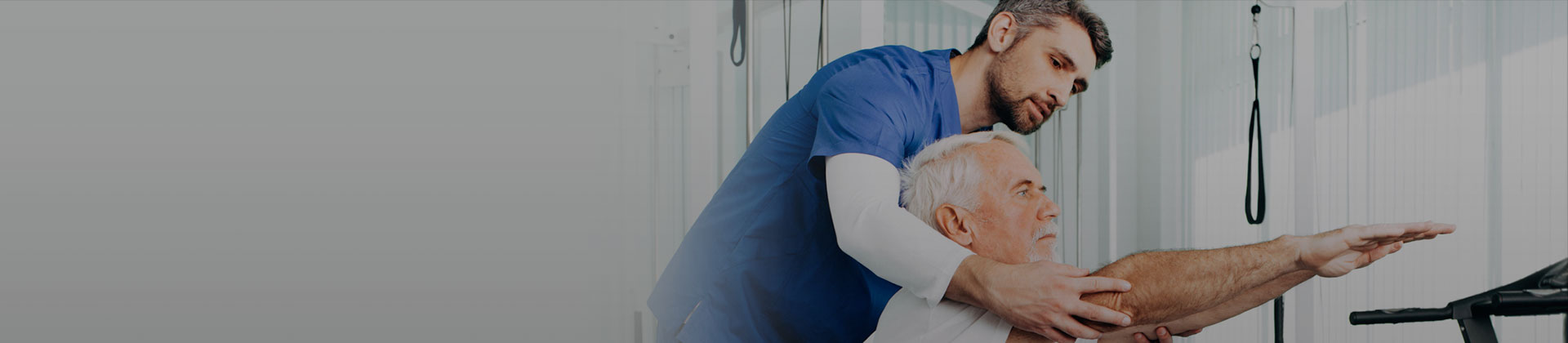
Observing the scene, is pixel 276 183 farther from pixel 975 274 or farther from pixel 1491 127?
pixel 1491 127

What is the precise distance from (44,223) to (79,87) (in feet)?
0.20

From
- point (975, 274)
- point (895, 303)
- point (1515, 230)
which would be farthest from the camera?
point (1515, 230)

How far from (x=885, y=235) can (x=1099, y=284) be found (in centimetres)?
19

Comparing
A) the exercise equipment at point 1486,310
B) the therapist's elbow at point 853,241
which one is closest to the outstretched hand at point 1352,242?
the exercise equipment at point 1486,310

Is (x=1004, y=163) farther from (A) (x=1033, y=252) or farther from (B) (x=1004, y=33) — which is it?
(B) (x=1004, y=33)

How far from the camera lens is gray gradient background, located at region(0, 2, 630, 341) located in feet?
1.25

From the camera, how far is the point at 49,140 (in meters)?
0.38

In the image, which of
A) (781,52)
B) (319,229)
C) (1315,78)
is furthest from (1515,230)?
(319,229)

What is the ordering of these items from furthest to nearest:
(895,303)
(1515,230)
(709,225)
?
(1515,230)
(709,225)
(895,303)

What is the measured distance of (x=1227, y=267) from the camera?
795 millimetres

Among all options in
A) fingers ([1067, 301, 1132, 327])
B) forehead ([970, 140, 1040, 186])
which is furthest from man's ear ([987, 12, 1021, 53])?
fingers ([1067, 301, 1132, 327])

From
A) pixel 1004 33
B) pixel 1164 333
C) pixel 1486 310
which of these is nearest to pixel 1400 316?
pixel 1486 310

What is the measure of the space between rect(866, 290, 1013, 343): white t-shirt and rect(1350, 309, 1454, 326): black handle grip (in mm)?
671

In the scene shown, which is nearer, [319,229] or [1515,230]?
[319,229]
